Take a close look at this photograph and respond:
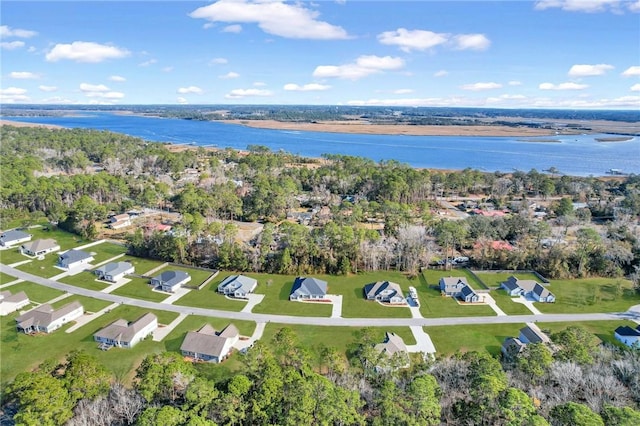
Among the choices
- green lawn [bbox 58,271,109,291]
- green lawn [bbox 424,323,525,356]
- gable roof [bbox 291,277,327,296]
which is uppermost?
gable roof [bbox 291,277,327,296]

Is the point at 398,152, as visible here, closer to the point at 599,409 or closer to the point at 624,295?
the point at 624,295

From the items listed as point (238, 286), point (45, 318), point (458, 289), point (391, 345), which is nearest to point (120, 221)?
point (45, 318)

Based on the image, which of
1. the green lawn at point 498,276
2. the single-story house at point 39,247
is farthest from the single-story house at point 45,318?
the green lawn at point 498,276

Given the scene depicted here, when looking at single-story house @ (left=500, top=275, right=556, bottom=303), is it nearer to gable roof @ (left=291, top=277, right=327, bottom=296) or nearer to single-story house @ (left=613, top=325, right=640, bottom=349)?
single-story house @ (left=613, top=325, right=640, bottom=349)

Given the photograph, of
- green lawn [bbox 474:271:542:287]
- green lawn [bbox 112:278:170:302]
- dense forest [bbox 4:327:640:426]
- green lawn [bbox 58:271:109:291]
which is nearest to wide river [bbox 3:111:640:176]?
green lawn [bbox 474:271:542:287]

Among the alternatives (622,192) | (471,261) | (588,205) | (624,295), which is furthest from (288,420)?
(622,192)

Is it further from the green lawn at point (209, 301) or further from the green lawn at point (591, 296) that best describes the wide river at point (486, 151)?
the green lawn at point (209, 301)

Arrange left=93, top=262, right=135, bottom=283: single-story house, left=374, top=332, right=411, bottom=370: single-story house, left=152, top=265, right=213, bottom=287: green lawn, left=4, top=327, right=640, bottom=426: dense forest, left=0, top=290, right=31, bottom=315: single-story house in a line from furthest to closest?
left=152, top=265, right=213, bottom=287: green lawn < left=93, top=262, right=135, bottom=283: single-story house < left=0, top=290, right=31, bottom=315: single-story house < left=374, top=332, right=411, bottom=370: single-story house < left=4, top=327, right=640, bottom=426: dense forest

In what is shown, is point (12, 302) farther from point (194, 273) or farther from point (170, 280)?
point (194, 273)
